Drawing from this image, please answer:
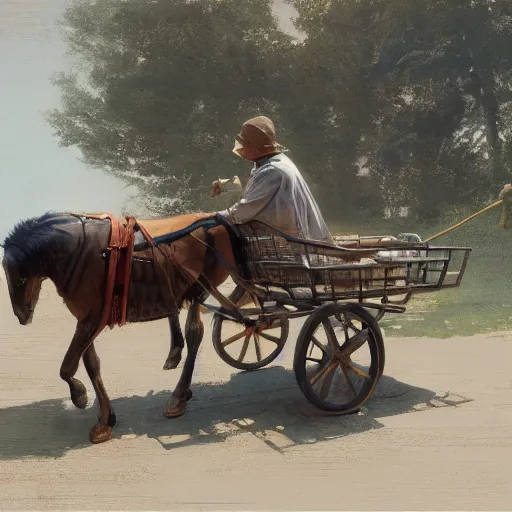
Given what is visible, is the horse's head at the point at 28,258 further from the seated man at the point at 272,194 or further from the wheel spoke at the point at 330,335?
the wheel spoke at the point at 330,335

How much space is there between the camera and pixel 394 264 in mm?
5281

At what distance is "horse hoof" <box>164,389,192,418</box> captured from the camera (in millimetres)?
5297

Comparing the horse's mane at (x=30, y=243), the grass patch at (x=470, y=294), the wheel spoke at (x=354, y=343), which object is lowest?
the grass patch at (x=470, y=294)

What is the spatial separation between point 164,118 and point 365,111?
5481 millimetres

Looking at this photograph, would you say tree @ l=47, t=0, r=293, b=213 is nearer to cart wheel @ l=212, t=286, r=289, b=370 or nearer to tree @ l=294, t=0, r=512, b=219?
tree @ l=294, t=0, r=512, b=219

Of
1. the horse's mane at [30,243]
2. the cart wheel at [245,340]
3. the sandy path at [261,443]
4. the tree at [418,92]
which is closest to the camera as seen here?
the sandy path at [261,443]

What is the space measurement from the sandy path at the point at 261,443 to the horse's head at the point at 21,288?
89 centimetres

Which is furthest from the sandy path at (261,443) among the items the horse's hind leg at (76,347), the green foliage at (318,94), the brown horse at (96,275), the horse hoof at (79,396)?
the green foliage at (318,94)

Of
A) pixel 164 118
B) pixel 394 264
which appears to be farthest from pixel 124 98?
pixel 394 264

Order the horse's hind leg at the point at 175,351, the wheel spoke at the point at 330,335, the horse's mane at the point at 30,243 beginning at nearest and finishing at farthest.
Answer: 1. the horse's mane at the point at 30,243
2. the wheel spoke at the point at 330,335
3. the horse's hind leg at the point at 175,351

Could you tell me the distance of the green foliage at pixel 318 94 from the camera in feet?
61.5

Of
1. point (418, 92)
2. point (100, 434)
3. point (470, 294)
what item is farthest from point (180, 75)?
point (100, 434)

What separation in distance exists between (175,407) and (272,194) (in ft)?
5.73

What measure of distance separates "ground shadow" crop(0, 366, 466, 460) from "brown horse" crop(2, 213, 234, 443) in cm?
18
